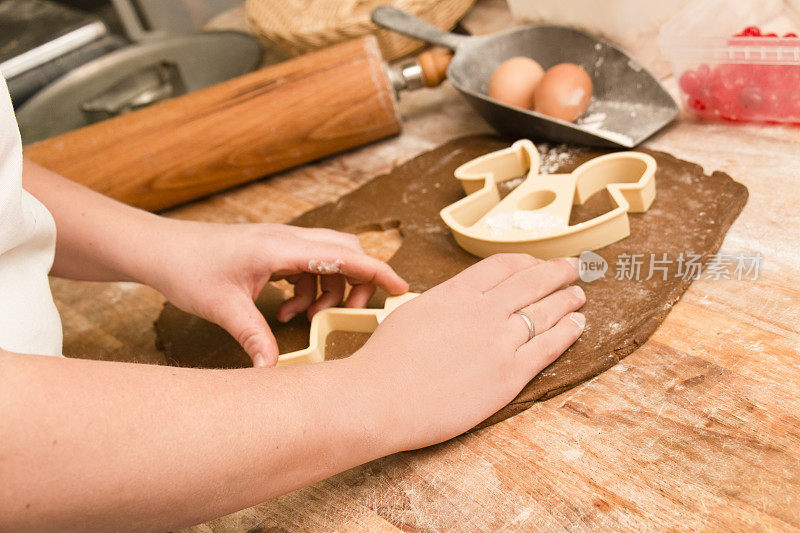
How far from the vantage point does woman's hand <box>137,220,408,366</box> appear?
0.93 m

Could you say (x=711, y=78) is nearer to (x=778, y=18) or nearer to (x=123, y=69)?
(x=778, y=18)

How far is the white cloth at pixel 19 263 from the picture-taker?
76cm

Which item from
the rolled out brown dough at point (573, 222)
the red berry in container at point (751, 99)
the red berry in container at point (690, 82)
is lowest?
the rolled out brown dough at point (573, 222)

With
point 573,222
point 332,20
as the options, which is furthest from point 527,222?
point 332,20

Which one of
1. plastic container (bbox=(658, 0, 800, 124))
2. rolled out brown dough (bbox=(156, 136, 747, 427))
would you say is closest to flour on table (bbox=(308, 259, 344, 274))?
rolled out brown dough (bbox=(156, 136, 747, 427))

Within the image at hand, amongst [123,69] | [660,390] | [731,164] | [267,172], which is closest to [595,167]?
[731,164]

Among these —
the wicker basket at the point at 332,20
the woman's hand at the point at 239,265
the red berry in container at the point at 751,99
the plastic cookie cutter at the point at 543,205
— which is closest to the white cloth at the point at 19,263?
the woman's hand at the point at 239,265

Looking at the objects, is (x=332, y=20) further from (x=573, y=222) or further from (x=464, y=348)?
(x=464, y=348)

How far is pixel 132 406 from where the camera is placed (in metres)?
0.62

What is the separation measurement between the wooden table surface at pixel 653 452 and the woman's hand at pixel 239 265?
0.25 m

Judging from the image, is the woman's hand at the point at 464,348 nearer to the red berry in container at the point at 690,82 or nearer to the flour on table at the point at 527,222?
the flour on table at the point at 527,222

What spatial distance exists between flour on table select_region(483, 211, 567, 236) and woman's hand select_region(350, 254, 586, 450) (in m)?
0.11

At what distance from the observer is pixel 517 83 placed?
1362 mm

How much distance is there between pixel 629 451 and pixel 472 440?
6.9 inches
